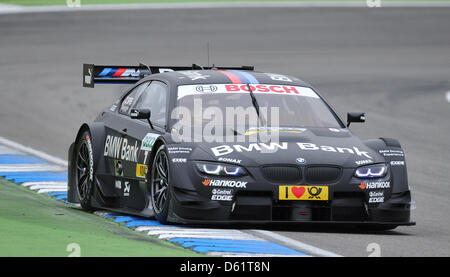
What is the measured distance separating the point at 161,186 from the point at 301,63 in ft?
55.8

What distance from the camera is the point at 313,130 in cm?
1002

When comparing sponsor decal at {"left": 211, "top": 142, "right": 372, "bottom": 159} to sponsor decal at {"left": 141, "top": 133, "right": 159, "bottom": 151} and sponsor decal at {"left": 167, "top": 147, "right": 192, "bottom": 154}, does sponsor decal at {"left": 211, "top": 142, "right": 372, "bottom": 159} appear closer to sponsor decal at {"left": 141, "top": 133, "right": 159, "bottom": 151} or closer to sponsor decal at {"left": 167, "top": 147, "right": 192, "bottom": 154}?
sponsor decal at {"left": 167, "top": 147, "right": 192, "bottom": 154}

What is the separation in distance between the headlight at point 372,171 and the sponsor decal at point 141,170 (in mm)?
→ 1883

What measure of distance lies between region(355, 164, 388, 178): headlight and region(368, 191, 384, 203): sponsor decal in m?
0.14

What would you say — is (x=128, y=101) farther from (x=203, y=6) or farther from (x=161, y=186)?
(x=203, y=6)

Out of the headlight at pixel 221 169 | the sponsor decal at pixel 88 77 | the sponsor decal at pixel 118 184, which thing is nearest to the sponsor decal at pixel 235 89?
the sponsor decal at pixel 118 184

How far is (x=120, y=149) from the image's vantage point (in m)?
10.7

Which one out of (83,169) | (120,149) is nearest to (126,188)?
(120,149)

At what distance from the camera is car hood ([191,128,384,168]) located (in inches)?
364

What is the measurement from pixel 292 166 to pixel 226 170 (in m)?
0.52

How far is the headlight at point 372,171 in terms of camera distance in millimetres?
9344

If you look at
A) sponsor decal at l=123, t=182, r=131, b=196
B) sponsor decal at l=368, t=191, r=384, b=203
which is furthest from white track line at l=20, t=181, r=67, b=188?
sponsor decal at l=368, t=191, r=384, b=203

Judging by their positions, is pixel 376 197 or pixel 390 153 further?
pixel 390 153
